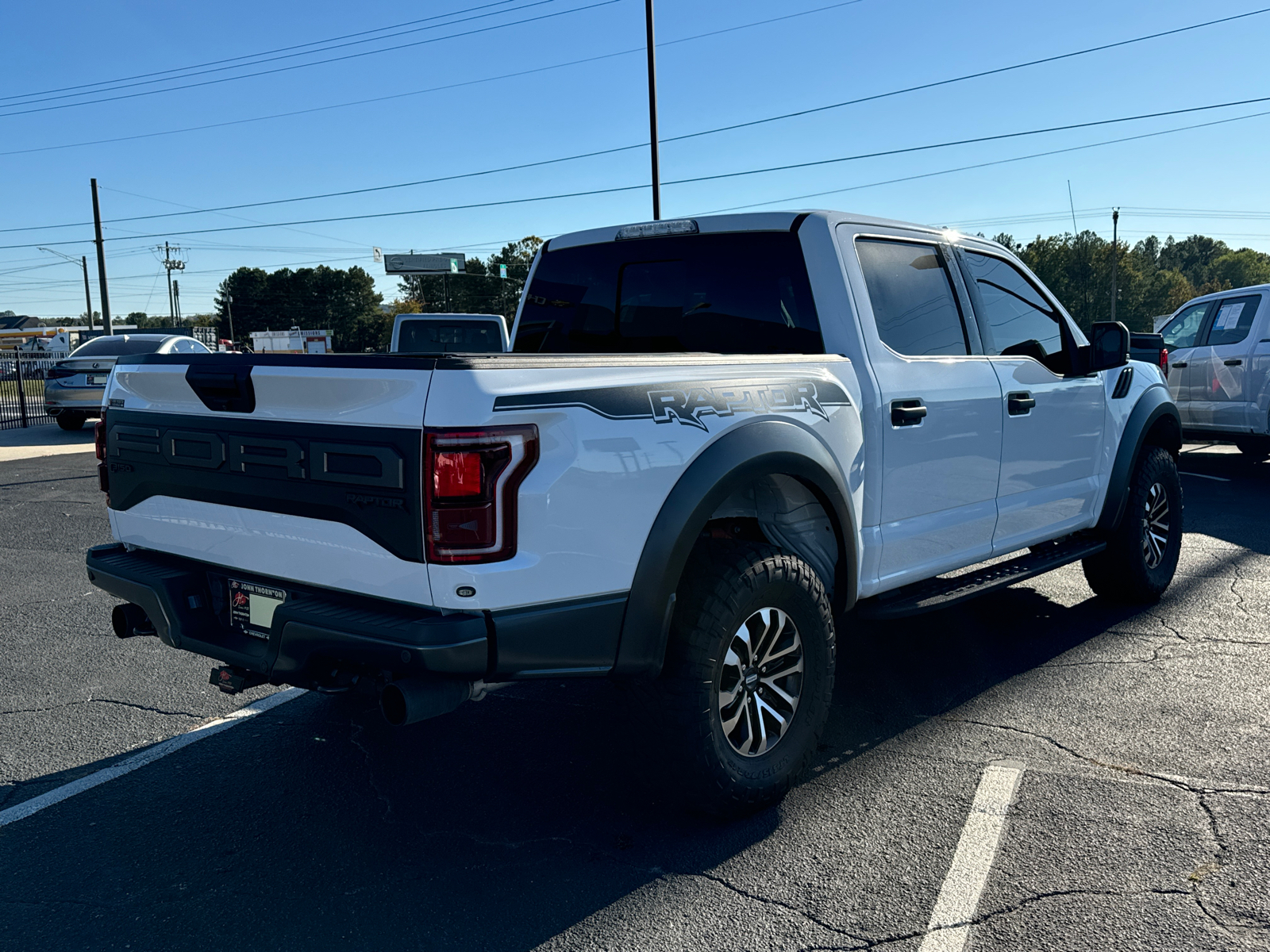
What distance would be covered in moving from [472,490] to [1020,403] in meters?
3.00

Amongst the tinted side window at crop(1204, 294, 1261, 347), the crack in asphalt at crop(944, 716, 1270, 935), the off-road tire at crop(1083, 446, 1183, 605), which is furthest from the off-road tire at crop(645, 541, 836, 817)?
the tinted side window at crop(1204, 294, 1261, 347)

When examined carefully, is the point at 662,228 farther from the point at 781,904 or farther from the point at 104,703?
the point at 104,703

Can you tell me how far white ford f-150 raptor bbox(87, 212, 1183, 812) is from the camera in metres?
2.69

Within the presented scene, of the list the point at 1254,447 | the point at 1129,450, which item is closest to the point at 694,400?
the point at 1129,450

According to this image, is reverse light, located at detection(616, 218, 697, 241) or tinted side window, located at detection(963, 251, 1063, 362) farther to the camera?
tinted side window, located at detection(963, 251, 1063, 362)

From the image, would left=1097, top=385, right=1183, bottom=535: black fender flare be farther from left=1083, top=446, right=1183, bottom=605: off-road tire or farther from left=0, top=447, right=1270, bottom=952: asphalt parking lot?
left=0, top=447, right=1270, bottom=952: asphalt parking lot

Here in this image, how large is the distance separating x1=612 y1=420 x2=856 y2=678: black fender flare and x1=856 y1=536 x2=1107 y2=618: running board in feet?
2.89

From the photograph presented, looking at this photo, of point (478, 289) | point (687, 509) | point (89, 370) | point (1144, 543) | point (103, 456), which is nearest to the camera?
point (687, 509)

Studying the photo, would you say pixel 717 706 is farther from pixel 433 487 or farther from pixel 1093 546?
pixel 1093 546

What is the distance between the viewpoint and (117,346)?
18.6 m

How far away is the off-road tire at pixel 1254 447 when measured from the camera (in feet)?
40.0

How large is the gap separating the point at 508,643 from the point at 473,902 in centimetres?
78

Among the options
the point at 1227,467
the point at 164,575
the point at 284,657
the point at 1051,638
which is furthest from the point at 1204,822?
the point at 1227,467

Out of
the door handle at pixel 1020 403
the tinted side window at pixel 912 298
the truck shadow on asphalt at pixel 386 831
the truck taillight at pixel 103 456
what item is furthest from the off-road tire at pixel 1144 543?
the truck taillight at pixel 103 456
